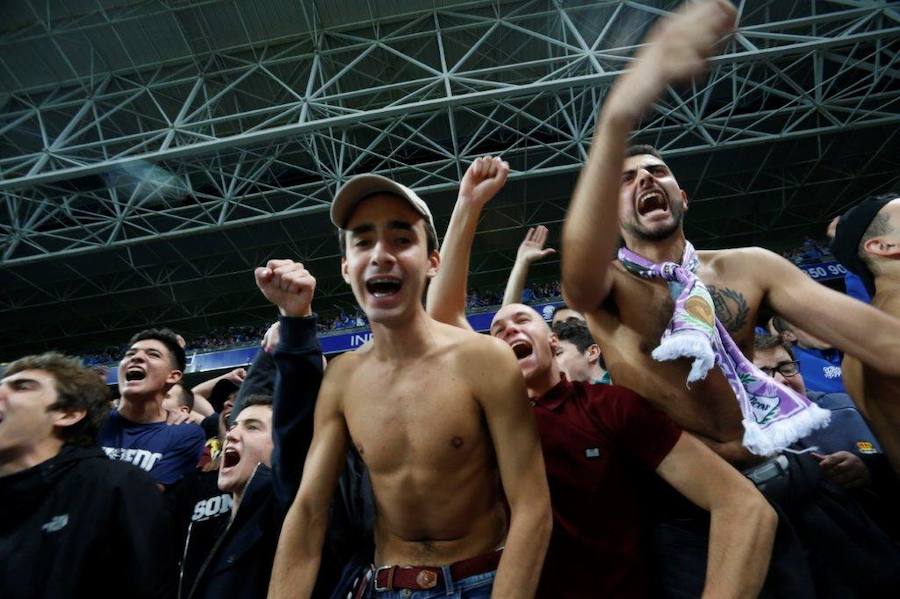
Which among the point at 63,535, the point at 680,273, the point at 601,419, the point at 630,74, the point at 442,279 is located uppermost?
the point at 630,74

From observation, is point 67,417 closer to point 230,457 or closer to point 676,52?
point 230,457

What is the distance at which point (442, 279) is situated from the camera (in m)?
2.24

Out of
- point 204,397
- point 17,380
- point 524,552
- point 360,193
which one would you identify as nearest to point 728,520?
point 524,552

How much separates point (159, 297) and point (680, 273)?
789 inches

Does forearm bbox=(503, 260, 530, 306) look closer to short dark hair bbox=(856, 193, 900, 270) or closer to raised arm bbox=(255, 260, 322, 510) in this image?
raised arm bbox=(255, 260, 322, 510)

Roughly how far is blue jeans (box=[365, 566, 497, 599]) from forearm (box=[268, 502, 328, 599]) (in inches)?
10.5

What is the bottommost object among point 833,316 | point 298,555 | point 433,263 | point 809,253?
point 298,555

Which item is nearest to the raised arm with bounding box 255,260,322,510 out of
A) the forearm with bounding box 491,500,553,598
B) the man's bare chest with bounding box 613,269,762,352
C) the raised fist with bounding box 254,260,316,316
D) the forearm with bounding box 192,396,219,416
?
the raised fist with bounding box 254,260,316,316

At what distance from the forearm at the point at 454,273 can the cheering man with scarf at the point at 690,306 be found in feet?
1.92

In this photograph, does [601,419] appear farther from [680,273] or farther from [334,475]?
[334,475]

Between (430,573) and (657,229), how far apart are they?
1459 millimetres

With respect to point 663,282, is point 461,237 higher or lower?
higher

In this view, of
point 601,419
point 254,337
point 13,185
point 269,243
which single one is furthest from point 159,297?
point 601,419

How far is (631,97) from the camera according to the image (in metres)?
1.42
